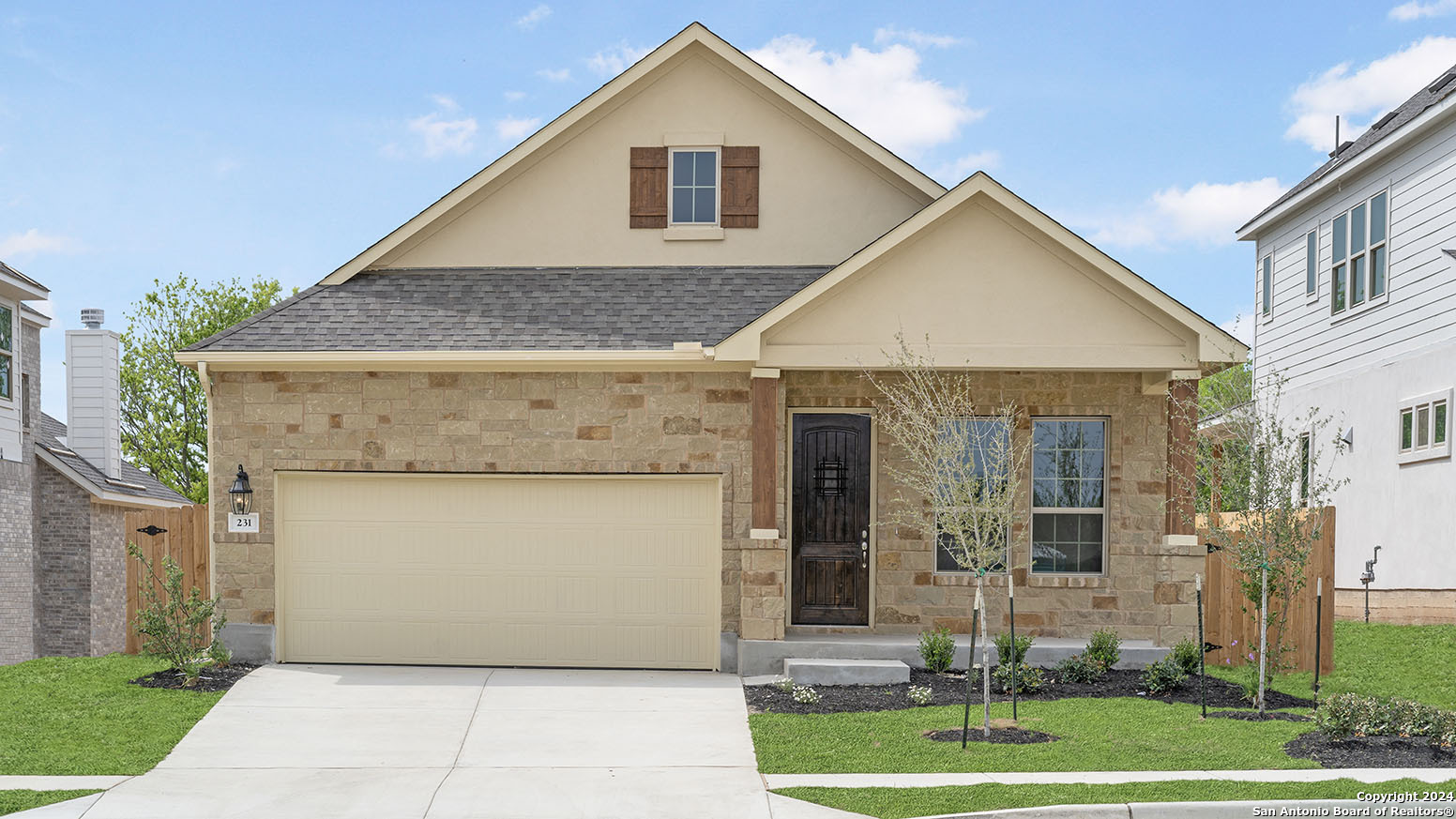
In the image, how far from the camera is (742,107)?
1434 centimetres

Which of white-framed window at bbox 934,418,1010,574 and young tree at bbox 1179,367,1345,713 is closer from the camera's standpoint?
young tree at bbox 1179,367,1345,713

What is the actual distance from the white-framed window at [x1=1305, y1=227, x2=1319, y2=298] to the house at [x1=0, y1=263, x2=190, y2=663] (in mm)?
Answer: 20611

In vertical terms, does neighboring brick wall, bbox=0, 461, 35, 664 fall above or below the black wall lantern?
below

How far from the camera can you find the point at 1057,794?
25.4ft

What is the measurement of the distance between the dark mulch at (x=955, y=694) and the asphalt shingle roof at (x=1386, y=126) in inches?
366

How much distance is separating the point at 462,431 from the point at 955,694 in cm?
577

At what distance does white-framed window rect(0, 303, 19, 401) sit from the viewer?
18.1 metres

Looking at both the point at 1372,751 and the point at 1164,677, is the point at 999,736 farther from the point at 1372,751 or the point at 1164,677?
the point at 1372,751

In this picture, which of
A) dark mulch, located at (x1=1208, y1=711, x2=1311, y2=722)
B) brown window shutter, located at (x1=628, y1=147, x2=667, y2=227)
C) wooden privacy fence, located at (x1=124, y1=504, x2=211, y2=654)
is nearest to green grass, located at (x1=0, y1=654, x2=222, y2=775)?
wooden privacy fence, located at (x1=124, y1=504, x2=211, y2=654)

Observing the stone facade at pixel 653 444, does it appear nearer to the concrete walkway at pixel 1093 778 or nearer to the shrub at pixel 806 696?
the shrub at pixel 806 696

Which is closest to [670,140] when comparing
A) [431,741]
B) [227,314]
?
[431,741]

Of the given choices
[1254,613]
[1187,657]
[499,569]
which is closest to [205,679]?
[499,569]

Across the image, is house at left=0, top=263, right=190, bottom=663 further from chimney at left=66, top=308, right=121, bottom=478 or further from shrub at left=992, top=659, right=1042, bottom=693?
shrub at left=992, top=659, right=1042, bottom=693

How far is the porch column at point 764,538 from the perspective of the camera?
12.0 meters
